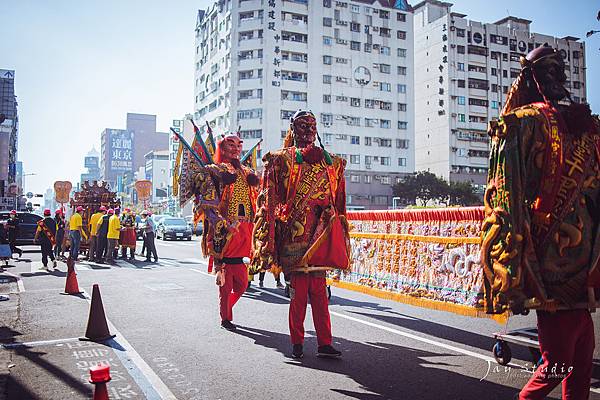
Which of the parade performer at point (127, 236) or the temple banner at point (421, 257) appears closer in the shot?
the temple banner at point (421, 257)

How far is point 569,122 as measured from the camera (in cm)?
305

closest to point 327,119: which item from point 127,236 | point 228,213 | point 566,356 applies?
point 127,236

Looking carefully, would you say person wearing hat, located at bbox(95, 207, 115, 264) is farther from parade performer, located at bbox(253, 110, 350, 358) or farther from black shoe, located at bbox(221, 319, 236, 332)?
parade performer, located at bbox(253, 110, 350, 358)

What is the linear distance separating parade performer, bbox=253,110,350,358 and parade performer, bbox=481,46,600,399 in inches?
88.2

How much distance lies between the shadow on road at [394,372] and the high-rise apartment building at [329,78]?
177 ft

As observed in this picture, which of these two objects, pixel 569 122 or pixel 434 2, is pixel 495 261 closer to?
pixel 569 122

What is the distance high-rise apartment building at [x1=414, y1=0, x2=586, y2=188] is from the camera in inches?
2623

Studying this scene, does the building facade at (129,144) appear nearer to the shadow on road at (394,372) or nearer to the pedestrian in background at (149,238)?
A: the pedestrian in background at (149,238)

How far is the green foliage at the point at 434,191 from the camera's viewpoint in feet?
189

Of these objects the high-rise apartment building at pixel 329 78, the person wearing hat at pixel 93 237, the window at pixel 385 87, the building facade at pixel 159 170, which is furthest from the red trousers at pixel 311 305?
the building facade at pixel 159 170

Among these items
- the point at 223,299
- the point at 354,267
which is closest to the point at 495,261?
the point at 223,299

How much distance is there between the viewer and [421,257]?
21.4 ft

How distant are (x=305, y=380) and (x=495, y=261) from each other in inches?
85.9

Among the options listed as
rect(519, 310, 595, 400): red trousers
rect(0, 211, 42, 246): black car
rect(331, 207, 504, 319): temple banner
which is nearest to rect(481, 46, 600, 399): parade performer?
rect(519, 310, 595, 400): red trousers
